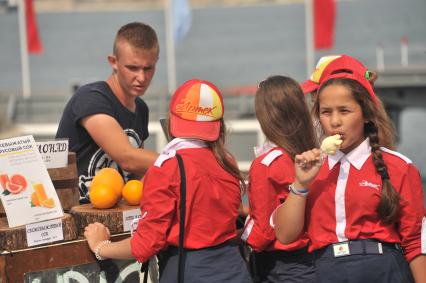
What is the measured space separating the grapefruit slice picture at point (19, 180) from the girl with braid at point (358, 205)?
1.06 m

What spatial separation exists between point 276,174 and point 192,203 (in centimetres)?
38

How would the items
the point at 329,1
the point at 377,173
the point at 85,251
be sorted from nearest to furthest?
the point at 377,173
the point at 85,251
the point at 329,1

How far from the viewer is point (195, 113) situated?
117 inches

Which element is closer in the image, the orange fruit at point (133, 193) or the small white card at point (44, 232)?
the small white card at point (44, 232)

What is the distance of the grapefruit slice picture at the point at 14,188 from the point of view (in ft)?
9.97

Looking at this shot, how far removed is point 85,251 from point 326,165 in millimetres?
1105

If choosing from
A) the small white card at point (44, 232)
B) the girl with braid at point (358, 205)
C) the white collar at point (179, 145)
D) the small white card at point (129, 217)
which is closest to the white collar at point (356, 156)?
the girl with braid at point (358, 205)

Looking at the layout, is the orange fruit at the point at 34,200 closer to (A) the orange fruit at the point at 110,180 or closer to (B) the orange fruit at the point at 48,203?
(B) the orange fruit at the point at 48,203

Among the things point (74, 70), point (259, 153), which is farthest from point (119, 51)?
point (74, 70)

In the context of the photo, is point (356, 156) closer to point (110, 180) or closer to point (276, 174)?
point (276, 174)

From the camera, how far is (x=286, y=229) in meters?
2.80

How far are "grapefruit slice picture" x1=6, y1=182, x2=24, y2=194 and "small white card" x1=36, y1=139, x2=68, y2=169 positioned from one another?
8.0 inches

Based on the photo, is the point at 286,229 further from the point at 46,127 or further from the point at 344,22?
the point at 344,22

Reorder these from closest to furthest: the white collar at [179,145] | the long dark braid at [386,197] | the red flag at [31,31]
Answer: the long dark braid at [386,197]
the white collar at [179,145]
the red flag at [31,31]
